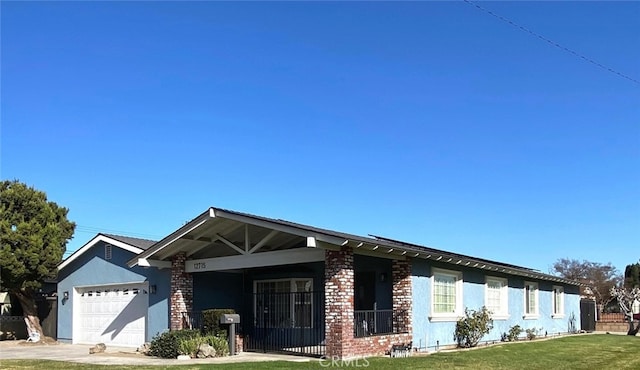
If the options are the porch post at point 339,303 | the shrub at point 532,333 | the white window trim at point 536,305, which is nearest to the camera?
the porch post at point 339,303

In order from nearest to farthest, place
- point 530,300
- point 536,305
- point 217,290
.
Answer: point 217,290 → point 530,300 → point 536,305

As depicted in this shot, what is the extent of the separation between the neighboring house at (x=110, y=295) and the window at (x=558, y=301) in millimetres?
16759

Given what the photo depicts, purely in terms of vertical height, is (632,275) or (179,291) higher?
(179,291)

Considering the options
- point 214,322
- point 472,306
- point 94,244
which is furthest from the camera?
point 94,244

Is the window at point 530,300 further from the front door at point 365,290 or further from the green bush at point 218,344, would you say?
the green bush at point 218,344

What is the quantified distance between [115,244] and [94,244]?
139cm

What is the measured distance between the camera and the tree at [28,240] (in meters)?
20.5

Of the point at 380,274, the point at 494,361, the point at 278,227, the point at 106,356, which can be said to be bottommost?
the point at 106,356

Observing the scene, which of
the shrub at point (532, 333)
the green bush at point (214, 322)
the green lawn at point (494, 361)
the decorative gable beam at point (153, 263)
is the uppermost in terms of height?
the decorative gable beam at point (153, 263)

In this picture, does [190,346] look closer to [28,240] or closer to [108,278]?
[108,278]

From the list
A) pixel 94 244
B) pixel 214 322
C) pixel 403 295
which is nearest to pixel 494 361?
pixel 403 295

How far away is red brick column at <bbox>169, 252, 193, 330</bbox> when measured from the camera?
18188 mm

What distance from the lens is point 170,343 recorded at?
16062 millimetres

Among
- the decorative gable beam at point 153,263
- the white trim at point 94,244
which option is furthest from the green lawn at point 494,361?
the white trim at point 94,244
